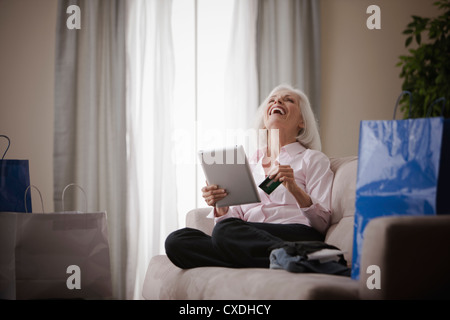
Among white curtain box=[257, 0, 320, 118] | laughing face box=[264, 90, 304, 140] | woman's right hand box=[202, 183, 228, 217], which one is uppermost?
white curtain box=[257, 0, 320, 118]

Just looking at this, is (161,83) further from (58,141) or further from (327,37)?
(327,37)

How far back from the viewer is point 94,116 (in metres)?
2.94

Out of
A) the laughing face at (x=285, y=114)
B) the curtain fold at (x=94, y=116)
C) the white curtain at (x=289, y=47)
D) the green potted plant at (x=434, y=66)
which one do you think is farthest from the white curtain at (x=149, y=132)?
the green potted plant at (x=434, y=66)

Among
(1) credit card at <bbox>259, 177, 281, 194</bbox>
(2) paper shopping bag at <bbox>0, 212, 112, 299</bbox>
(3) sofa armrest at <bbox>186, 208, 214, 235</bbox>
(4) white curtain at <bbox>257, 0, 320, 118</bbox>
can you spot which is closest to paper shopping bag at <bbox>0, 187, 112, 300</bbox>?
(2) paper shopping bag at <bbox>0, 212, 112, 299</bbox>

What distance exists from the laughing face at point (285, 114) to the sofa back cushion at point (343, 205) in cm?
30

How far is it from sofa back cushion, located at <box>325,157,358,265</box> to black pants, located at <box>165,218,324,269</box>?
0.25 feet

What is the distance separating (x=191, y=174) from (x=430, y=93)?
1.67 meters

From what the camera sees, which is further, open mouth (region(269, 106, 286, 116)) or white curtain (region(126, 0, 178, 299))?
white curtain (region(126, 0, 178, 299))

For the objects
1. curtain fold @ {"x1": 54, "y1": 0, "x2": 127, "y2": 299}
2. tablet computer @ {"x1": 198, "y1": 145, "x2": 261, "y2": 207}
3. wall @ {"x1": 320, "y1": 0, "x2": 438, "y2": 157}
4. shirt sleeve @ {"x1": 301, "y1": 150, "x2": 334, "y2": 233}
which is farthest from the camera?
wall @ {"x1": 320, "y1": 0, "x2": 438, "y2": 157}

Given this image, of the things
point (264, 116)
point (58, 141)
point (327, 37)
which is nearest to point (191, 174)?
point (58, 141)

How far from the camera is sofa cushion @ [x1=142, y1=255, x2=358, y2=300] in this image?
1.10 m

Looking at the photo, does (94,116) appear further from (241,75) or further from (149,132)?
(241,75)

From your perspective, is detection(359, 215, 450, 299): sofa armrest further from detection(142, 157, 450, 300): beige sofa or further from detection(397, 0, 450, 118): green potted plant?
detection(397, 0, 450, 118): green potted plant

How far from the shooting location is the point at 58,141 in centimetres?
290
